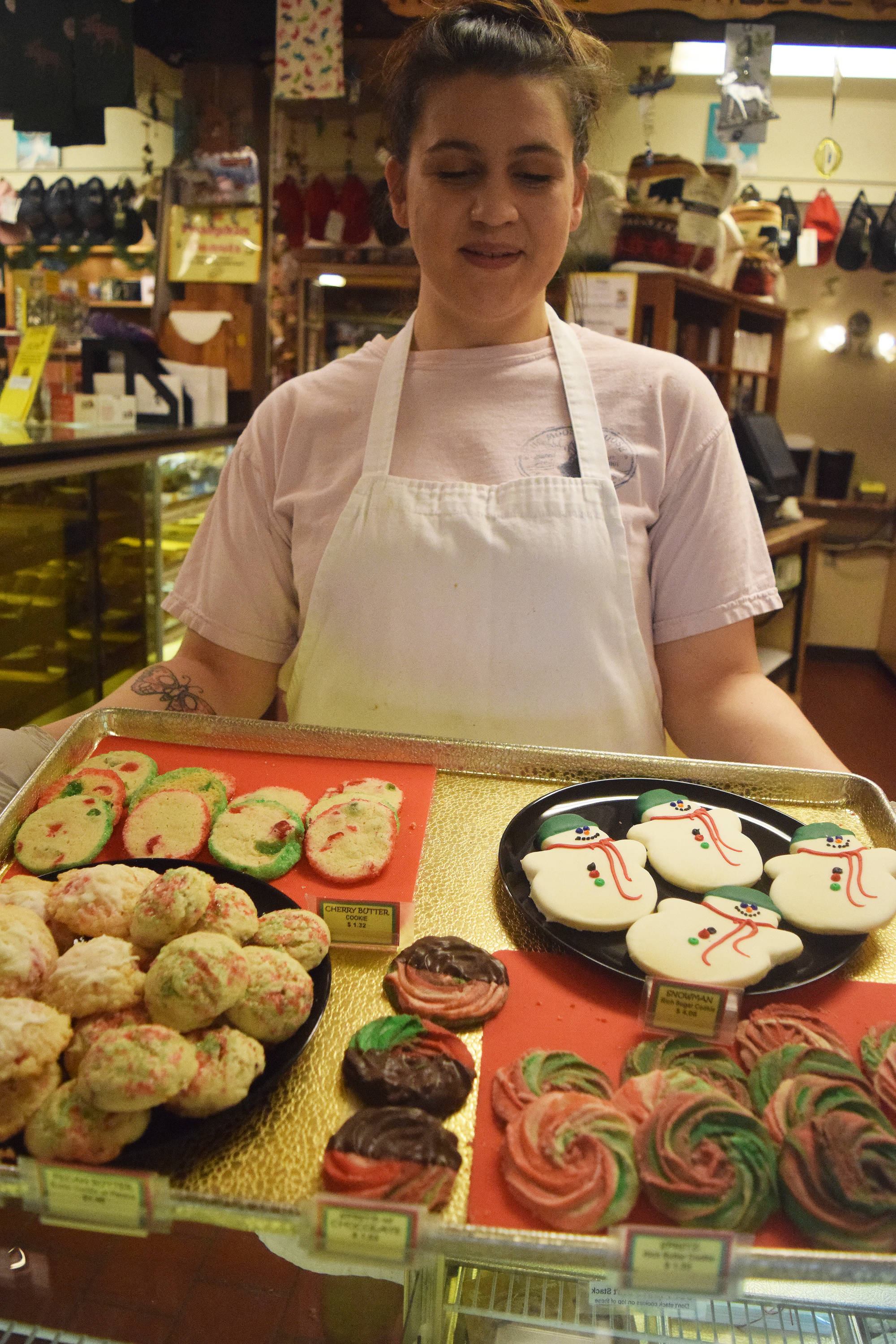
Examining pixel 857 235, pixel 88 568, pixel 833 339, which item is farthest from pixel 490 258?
pixel 833 339

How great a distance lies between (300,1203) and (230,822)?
46 centimetres

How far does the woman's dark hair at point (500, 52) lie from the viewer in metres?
1.19

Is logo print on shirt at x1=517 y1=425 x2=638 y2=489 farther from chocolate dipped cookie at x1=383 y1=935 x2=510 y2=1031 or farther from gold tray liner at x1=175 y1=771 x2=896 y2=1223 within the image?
chocolate dipped cookie at x1=383 y1=935 x2=510 y2=1031

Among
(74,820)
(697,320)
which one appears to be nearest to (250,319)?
(697,320)

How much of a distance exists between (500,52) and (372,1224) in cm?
126

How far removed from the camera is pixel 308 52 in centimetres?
353

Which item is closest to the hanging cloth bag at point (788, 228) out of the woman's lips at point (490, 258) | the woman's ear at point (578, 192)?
the woman's ear at point (578, 192)

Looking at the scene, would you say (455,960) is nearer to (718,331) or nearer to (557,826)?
(557,826)

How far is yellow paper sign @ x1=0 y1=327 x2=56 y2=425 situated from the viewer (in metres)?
3.46

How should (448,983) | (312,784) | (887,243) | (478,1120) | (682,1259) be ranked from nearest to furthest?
(682,1259), (478,1120), (448,983), (312,784), (887,243)

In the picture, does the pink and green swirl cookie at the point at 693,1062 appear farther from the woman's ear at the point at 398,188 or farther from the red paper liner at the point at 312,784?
the woman's ear at the point at 398,188

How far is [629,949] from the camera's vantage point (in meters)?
0.79

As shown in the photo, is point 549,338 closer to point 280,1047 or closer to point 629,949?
point 629,949

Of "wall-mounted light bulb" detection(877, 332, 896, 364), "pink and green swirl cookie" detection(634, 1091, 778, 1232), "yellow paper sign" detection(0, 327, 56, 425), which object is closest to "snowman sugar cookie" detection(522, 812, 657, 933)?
"pink and green swirl cookie" detection(634, 1091, 778, 1232)
